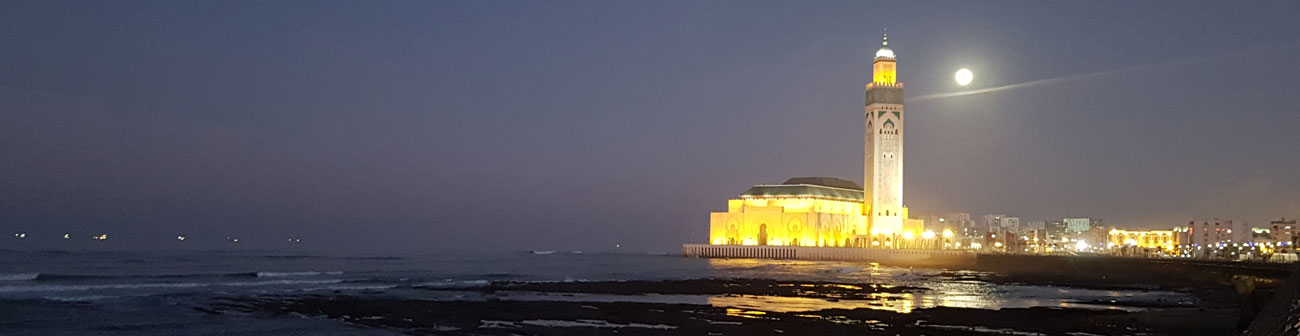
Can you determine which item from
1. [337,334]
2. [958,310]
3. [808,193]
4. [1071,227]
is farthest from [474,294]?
[1071,227]

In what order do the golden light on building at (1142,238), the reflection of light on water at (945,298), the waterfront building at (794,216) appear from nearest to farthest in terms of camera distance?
the reflection of light on water at (945,298) < the waterfront building at (794,216) < the golden light on building at (1142,238)

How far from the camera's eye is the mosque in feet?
355

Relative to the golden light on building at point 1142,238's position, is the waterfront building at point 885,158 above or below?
above

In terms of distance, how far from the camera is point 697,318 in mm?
25734

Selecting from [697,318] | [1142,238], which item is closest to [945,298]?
[697,318]

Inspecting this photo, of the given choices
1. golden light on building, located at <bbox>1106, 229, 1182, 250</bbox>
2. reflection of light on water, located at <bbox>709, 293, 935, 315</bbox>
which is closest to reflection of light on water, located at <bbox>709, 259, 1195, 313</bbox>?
reflection of light on water, located at <bbox>709, 293, 935, 315</bbox>

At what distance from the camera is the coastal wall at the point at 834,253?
3558 inches

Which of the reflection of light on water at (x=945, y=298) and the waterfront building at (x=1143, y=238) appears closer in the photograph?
the reflection of light on water at (x=945, y=298)

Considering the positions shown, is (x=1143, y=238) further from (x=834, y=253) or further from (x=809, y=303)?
(x=809, y=303)

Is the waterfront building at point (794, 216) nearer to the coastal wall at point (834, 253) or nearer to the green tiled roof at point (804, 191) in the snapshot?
the green tiled roof at point (804, 191)

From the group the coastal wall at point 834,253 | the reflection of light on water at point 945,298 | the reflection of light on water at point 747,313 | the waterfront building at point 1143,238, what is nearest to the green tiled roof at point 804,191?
the coastal wall at point 834,253

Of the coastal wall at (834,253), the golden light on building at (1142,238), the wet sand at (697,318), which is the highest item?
the golden light on building at (1142,238)

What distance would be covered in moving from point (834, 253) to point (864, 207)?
13242mm

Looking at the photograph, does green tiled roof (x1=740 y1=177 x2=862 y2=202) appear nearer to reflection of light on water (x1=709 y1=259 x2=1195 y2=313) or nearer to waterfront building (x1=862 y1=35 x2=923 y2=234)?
waterfront building (x1=862 y1=35 x2=923 y2=234)
